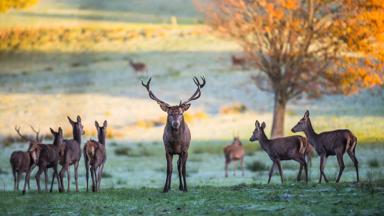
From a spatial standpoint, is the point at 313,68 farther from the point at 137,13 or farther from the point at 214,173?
the point at 137,13

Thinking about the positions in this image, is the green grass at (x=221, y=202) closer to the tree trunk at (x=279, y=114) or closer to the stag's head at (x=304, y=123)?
the stag's head at (x=304, y=123)

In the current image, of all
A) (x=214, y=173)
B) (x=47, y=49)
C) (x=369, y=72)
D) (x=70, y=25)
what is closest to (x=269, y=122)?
(x=369, y=72)

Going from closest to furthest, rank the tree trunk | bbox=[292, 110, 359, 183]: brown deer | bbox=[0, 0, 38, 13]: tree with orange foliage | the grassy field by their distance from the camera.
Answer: the grassy field, bbox=[292, 110, 359, 183]: brown deer, the tree trunk, bbox=[0, 0, 38, 13]: tree with orange foliage

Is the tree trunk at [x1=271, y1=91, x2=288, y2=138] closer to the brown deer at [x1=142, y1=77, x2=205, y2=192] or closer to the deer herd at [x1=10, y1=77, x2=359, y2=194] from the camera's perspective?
the deer herd at [x1=10, y1=77, x2=359, y2=194]

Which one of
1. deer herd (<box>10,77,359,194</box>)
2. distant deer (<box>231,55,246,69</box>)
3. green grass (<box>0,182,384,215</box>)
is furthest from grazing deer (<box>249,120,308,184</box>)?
distant deer (<box>231,55,246,69</box>)

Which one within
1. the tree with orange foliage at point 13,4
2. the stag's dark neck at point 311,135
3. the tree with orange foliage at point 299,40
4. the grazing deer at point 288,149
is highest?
the tree with orange foliage at point 13,4

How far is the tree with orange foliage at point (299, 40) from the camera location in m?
31.0

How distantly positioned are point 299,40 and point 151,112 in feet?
40.8

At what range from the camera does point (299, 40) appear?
33.5m

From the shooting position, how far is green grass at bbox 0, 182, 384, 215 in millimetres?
12633

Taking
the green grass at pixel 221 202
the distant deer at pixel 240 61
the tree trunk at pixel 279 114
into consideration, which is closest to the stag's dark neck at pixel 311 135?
the green grass at pixel 221 202

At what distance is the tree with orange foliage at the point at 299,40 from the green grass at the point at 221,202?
641 inches

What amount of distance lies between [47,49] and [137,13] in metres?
24.0

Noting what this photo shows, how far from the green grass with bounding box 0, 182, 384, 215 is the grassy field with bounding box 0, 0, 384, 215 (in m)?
0.02
